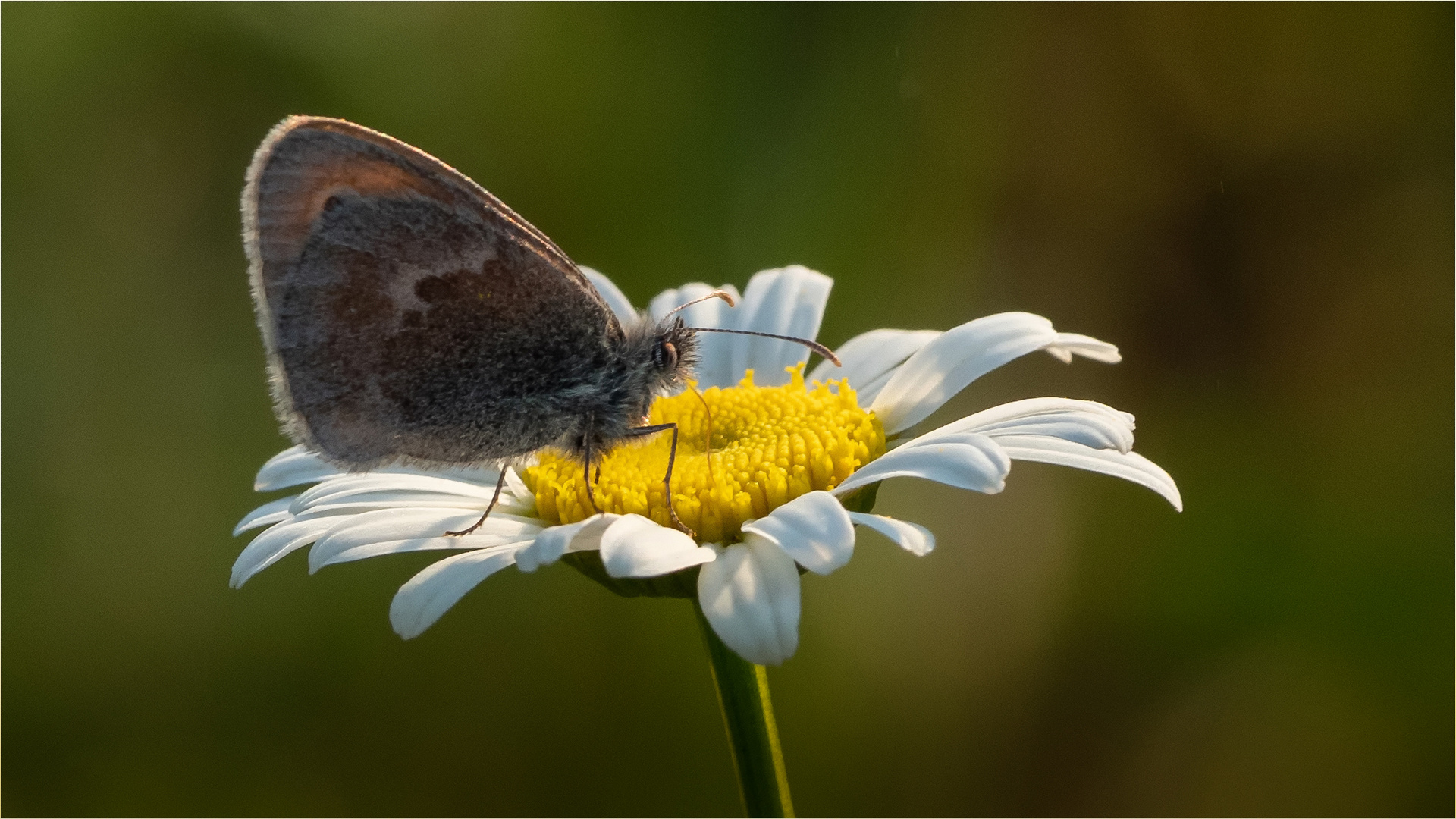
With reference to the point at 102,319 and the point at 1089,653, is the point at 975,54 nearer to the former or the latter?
the point at 1089,653

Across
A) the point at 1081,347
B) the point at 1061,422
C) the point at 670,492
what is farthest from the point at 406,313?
the point at 1081,347

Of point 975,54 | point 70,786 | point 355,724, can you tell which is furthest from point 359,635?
point 975,54

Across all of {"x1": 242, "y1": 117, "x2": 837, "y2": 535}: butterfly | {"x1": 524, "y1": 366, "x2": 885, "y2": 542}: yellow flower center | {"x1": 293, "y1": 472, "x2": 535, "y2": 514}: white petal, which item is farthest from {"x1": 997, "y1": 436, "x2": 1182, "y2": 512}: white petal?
Answer: {"x1": 293, "y1": 472, "x2": 535, "y2": 514}: white petal

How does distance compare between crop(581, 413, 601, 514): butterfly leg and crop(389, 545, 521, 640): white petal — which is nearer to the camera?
crop(389, 545, 521, 640): white petal

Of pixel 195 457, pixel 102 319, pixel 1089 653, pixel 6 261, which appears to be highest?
pixel 6 261

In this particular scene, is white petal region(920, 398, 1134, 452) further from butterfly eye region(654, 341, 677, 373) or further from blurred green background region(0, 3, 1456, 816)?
blurred green background region(0, 3, 1456, 816)
